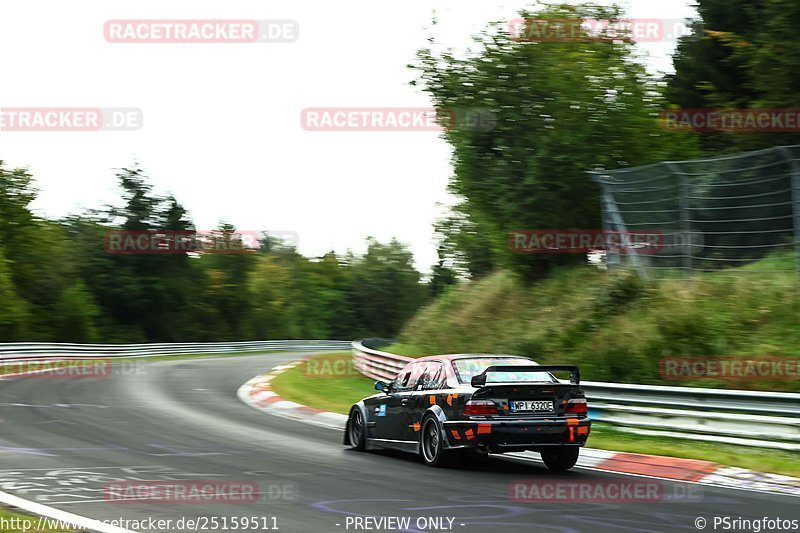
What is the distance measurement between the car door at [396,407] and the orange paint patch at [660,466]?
2498 millimetres

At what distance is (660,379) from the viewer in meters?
16.4

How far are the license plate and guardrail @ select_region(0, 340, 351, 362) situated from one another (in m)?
27.8

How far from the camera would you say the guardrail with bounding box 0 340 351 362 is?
36.6 meters

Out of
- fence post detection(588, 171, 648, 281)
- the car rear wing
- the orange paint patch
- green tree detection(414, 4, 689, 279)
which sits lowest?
the orange paint patch

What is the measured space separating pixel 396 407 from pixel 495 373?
1874 mm

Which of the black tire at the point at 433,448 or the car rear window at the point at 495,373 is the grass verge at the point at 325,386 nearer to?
the black tire at the point at 433,448

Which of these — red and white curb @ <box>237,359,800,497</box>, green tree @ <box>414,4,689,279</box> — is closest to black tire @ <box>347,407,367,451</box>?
red and white curb @ <box>237,359,800,497</box>

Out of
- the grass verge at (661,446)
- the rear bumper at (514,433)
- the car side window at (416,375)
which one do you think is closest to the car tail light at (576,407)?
the rear bumper at (514,433)

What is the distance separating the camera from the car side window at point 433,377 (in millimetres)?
11742

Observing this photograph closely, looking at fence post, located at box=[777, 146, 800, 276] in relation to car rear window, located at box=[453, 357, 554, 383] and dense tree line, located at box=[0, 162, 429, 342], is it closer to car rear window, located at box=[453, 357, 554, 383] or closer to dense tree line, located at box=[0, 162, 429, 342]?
car rear window, located at box=[453, 357, 554, 383]

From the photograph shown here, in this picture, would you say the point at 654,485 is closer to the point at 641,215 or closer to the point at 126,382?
the point at 641,215

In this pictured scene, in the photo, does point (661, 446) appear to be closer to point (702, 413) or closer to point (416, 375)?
point (702, 413)

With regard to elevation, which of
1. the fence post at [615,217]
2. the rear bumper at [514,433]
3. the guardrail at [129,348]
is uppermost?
the fence post at [615,217]

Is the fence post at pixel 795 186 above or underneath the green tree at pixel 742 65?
underneath
